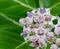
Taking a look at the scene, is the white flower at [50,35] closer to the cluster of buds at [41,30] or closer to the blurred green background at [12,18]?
the cluster of buds at [41,30]

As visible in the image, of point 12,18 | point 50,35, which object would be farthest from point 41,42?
point 12,18

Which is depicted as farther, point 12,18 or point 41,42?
point 12,18

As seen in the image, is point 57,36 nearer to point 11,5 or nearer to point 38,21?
point 38,21

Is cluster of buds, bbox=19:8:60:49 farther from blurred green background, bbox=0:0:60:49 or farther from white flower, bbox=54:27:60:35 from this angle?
blurred green background, bbox=0:0:60:49

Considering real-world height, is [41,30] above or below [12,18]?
below

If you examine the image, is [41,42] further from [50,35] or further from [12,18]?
[12,18]

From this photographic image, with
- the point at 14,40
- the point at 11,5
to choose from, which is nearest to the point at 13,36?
the point at 14,40
